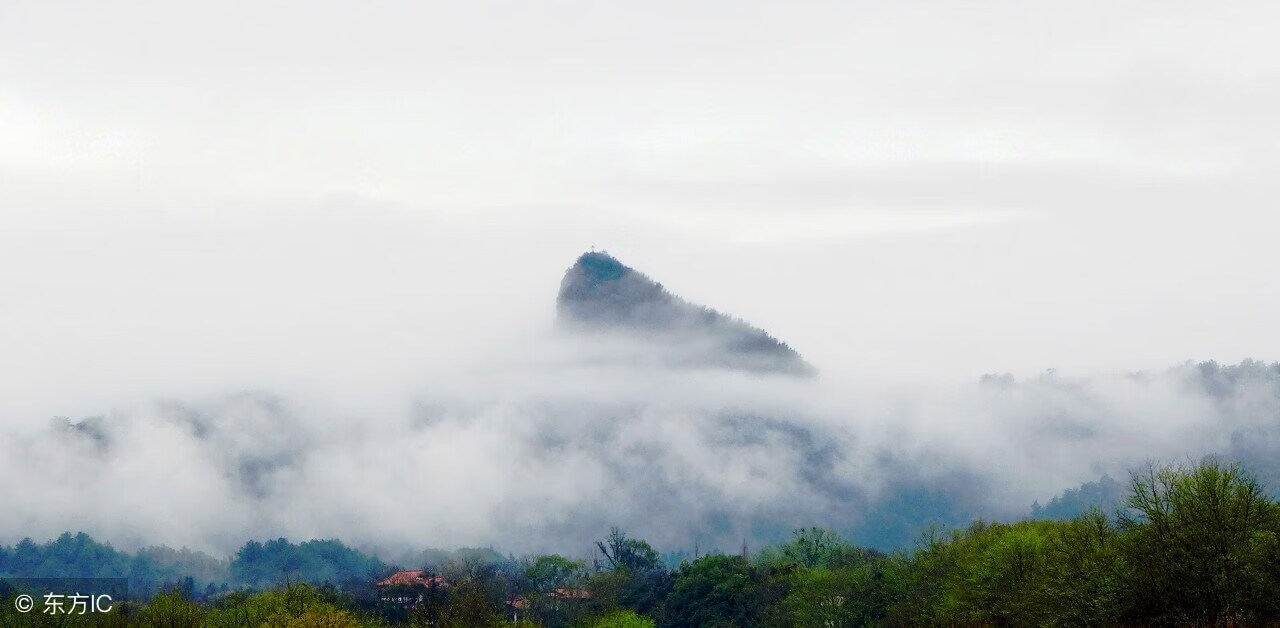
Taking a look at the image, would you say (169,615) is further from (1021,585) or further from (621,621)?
(1021,585)

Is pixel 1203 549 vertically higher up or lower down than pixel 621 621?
lower down

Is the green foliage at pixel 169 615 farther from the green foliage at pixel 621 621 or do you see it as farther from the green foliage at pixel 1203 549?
the green foliage at pixel 1203 549

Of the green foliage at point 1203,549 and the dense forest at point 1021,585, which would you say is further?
the dense forest at point 1021,585

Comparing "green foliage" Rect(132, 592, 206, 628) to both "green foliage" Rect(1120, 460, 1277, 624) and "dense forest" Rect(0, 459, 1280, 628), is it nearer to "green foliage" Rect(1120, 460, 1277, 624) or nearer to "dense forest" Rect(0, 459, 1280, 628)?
"dense forest" Rect(0, 459, 1280, 628)

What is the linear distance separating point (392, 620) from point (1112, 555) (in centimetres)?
13069

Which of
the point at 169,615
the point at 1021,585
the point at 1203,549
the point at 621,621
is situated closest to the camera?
the point at 1203,549

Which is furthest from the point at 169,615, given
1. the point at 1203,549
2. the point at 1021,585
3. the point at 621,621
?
the point at 1203,549

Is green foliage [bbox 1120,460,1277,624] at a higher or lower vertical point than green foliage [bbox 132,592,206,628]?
lower

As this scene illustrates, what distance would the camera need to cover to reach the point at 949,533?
176 m

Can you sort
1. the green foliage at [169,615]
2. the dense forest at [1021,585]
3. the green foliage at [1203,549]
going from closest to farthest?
1. the green foliage at [1203,549]
2. the dense forest at [1021,585]
3. the green foliage at [169,615]

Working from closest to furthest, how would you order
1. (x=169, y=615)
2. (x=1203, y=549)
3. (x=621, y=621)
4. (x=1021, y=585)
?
(x=1203, y=549), (x=1021, y=585), (x=169, y=615), (x=621, y=621)

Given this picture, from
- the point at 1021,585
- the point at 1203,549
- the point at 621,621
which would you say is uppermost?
the point at 621,621

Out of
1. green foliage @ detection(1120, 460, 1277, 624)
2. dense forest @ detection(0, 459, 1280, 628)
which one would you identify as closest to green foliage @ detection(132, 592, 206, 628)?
dense forest @ detection(0, 459, 1280, 628)

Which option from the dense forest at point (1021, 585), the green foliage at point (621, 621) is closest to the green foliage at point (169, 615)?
the dense forest at point (1021, 585)
